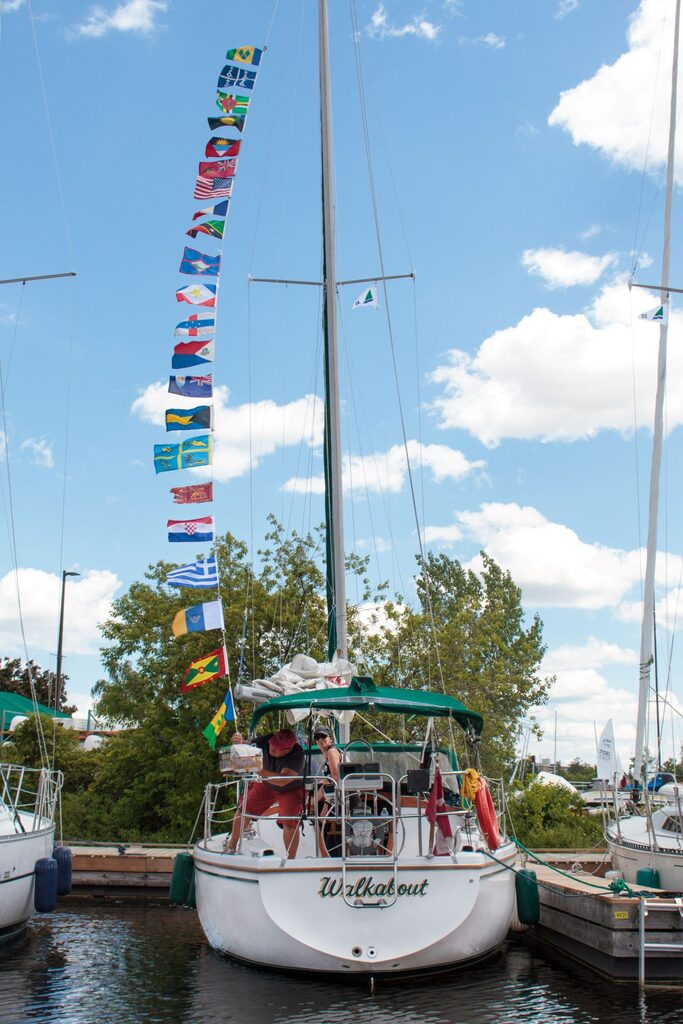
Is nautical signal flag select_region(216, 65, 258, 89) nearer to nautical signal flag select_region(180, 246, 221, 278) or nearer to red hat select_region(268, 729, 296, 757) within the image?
nautical signal flag select_region(180, 246, 221, 278)

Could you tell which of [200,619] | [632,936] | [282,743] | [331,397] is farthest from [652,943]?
[331,397]

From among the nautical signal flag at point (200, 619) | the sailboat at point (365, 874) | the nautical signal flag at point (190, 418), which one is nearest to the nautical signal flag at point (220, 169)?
the nautical signal flag at point (190, 418)

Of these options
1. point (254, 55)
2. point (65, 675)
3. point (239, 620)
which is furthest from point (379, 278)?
point (65, 675)

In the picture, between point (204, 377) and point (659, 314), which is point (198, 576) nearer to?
point (204, 377)

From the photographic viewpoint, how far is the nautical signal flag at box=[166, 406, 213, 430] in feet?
54.7

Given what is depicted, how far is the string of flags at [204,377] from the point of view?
49.8 feet

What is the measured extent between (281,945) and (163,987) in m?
1.45

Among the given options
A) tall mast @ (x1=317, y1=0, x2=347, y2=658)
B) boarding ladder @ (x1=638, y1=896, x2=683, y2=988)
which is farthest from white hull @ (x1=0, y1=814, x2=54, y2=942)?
boarding ladder @ (x1=638, y1=896, x2=683, y2=988)

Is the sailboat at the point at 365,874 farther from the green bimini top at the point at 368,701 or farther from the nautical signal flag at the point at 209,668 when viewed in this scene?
the nautical signal flag at the point at 209,668

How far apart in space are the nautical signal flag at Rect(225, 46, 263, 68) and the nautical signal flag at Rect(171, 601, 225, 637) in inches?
425

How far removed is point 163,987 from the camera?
985 centimetres

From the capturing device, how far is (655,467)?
20344mm

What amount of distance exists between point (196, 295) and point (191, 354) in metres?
1.21

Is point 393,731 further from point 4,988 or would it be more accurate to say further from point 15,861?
point 4,988
